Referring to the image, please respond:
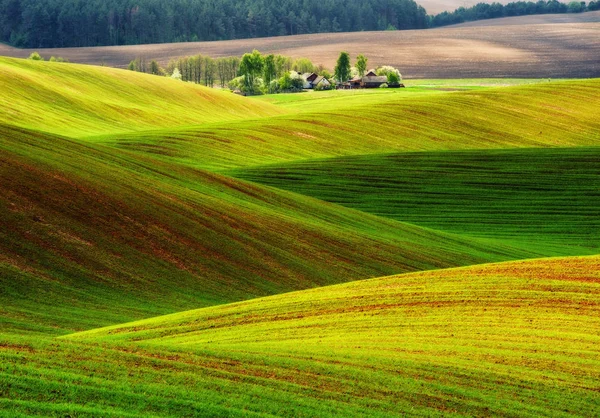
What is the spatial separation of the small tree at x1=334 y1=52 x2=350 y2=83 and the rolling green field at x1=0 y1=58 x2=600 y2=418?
10700 centimetres

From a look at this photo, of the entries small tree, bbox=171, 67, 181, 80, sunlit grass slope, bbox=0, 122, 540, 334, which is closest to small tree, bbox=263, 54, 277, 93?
small tree, bbox=171, 67, 181, 80

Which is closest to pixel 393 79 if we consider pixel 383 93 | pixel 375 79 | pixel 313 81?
pixel 375 79

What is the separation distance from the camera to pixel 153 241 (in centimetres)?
3469

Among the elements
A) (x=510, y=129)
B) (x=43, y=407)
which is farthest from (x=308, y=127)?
(x=43, y=407)

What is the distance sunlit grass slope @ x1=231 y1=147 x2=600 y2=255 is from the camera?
51844 millimetres

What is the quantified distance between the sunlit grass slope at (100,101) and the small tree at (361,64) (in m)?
72.1

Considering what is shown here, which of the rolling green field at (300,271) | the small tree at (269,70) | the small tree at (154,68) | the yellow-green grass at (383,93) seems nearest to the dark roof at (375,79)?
the yellow-green grass at (383,93)

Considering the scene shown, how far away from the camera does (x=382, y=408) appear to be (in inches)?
647

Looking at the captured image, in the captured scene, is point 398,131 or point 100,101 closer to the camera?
point 398,131

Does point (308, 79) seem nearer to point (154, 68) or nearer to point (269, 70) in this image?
point (269, 70)

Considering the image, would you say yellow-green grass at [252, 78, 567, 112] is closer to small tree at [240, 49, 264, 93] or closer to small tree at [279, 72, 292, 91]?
small tree at [240, 49, 264, 93]

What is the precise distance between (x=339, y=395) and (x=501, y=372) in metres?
3.98

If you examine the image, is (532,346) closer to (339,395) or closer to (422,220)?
(339,395)

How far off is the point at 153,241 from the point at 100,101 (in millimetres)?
63275
